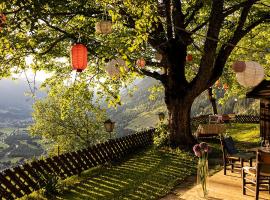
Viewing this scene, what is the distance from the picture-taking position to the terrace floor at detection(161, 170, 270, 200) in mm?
7824

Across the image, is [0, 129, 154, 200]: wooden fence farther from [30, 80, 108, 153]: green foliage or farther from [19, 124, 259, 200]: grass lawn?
[30, 80, 108, 153]: green foliage

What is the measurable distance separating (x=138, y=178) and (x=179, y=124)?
13.4 ft

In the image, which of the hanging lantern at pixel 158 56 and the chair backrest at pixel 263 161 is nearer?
the chair backrest at pixel 263 161

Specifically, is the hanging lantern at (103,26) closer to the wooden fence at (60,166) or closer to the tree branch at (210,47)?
the tree branch at (210,47)

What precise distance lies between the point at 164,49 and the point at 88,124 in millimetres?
23711

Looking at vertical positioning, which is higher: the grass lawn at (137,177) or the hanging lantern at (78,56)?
the hanging lantern at (78,56)

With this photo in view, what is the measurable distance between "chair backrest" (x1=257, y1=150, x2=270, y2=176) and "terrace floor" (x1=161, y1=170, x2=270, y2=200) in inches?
33.2

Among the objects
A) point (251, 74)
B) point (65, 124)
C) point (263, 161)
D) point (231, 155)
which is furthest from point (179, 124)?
point (65, 124)

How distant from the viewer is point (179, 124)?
1402cm

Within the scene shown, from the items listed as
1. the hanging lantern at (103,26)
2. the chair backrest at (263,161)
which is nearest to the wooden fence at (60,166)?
→ the hanging lantern at (103,26)

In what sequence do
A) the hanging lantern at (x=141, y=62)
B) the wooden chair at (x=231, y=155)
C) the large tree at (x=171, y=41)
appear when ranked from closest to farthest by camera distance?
the wooden chair at (x=231, y=155), the large tree at (x=171, y=41), the hanging lantern at (x=141, y=62)

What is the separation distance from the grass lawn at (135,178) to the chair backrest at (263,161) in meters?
2.74

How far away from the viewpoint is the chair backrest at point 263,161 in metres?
7.01

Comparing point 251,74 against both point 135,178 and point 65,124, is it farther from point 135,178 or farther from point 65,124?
point 65,124
